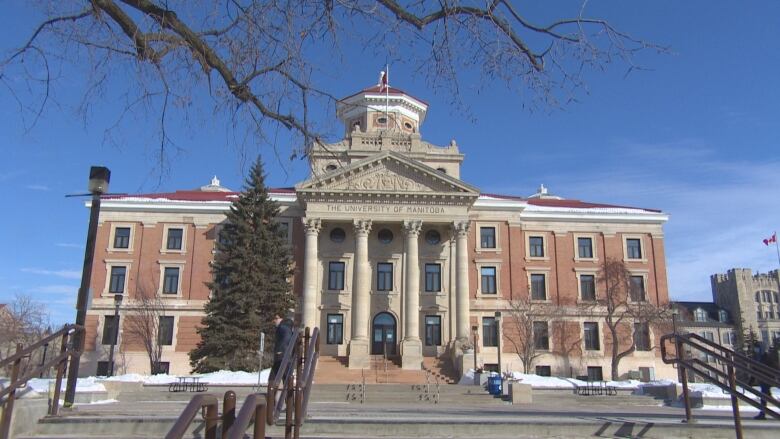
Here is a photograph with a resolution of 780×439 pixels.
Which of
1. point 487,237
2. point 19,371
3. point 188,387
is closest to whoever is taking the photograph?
point 19,371

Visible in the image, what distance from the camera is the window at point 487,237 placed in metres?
48.3

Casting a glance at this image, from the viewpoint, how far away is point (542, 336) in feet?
151

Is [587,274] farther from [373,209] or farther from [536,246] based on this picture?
[373,209]

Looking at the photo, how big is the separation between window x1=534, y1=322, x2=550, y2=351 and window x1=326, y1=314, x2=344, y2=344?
1386 cm

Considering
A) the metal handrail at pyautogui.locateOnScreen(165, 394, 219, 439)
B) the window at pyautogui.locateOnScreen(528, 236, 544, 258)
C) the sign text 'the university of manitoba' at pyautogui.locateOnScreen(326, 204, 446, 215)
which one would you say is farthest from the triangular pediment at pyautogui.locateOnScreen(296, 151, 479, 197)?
the metal handrail at pyautogui.locateOnScreen(165, 394, 219, 439)

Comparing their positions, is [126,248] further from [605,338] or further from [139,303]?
[605,338]

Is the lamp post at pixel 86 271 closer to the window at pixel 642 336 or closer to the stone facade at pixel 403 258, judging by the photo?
the stone facade at pixel 403 258

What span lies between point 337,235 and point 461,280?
9799mm

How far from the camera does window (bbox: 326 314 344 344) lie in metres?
44.2

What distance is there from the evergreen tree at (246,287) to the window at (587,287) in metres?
22.3

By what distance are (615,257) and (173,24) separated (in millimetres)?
46705

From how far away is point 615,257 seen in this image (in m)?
48.9

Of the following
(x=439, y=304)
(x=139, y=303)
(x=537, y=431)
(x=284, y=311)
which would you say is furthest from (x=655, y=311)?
(x=537, y=431)

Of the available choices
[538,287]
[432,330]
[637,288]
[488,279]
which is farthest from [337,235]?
[637,288]
